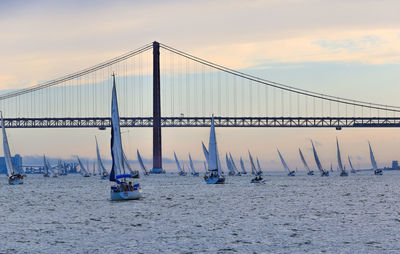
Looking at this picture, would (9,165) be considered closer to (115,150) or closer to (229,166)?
(115,150)

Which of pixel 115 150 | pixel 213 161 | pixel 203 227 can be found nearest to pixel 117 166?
pixel 115 150

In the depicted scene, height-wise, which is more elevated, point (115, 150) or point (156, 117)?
point (156, 117)

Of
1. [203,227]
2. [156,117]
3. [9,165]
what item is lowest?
[203,227]

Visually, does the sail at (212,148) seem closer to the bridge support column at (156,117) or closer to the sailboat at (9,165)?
the sailboat at (9,165)

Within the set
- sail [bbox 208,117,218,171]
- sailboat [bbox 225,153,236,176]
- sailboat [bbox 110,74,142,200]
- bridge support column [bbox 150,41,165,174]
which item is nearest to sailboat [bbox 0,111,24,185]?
sail [bbox 208,117,218,171]

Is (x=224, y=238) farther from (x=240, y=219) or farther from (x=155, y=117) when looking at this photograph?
(x=155, y=117)

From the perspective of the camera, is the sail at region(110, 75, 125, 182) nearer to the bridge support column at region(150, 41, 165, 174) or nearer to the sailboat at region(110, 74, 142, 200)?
the sailboat at region(110, 74, 142, 200)

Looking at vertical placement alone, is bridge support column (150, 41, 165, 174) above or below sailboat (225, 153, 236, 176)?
above

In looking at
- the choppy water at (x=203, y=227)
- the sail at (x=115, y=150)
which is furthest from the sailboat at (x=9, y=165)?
the sail at (x=115, y=150)

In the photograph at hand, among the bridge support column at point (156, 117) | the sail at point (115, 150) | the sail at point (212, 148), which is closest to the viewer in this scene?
the sail at point (115, 150)
